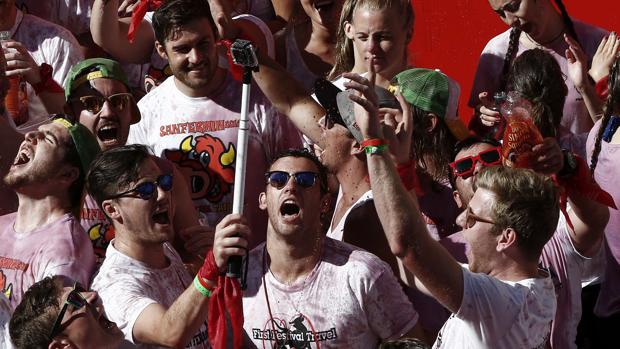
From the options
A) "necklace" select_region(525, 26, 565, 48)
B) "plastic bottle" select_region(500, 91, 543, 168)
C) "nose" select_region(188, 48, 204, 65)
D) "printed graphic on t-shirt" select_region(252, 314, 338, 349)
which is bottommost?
"printed graphic on t-shirt" select_region(252, 314, 338, 349)

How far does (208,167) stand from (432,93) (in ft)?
3.65

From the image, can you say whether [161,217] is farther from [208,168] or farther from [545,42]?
[545,42]

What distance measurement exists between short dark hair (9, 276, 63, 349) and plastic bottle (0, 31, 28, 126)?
208 centimetres

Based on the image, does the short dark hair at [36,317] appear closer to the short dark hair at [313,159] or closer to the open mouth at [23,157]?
the open mouth at [23,157]

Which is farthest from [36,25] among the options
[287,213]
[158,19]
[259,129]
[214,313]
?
[214,313]

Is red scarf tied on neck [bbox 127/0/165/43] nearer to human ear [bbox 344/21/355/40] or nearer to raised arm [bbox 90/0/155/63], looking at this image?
raised arm [bbox 90/0/155/63]

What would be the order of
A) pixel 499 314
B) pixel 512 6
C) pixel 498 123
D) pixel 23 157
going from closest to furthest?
pixel 499 314 → pixel 23 157 → pixel 498 123 → pixel 512 6

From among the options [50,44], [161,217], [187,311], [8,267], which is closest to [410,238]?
[187,311]

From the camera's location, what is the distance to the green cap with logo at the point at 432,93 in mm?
6254

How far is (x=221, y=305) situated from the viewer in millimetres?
4961

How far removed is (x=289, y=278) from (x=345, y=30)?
162 centimetres

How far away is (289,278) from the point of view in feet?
18.2

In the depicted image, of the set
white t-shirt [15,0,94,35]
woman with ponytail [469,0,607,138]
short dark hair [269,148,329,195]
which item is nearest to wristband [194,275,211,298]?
short dark hair [269,148,329,195]

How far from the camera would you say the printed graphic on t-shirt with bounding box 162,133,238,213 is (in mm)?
6492
